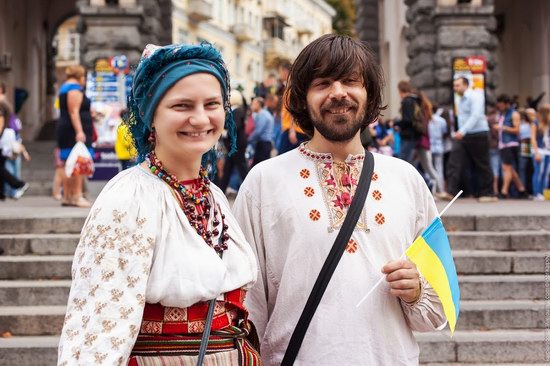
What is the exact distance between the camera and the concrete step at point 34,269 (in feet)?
23.4

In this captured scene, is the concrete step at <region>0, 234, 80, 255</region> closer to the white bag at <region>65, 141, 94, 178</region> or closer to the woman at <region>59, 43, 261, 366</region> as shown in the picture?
the white bag at <region>65, 141, 94, 178</region>

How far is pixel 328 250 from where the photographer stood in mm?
2846

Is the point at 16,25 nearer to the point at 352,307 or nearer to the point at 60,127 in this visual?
the point at 60,127

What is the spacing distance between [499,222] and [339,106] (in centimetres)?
556

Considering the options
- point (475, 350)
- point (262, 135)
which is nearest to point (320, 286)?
point (475, 350)

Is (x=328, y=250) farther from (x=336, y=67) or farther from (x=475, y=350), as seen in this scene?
(x=475, y=350)

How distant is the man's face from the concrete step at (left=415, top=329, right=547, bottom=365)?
138 inches

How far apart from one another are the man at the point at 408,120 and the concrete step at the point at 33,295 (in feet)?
23.1

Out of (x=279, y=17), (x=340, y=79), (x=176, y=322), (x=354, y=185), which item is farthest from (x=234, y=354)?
(x=279, y=17)

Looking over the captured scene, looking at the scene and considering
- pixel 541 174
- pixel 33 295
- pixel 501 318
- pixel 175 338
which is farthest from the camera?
pixel 541 174

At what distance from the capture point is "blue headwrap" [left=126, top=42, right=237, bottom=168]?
97.0 inches

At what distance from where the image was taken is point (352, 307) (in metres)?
2.81

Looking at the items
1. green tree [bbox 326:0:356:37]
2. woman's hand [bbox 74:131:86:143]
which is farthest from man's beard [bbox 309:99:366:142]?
green tree [bbox 326:0:356:37]

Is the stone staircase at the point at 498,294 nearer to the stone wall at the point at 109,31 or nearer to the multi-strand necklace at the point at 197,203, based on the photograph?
the multi-strand necklace at the point at 197,203
